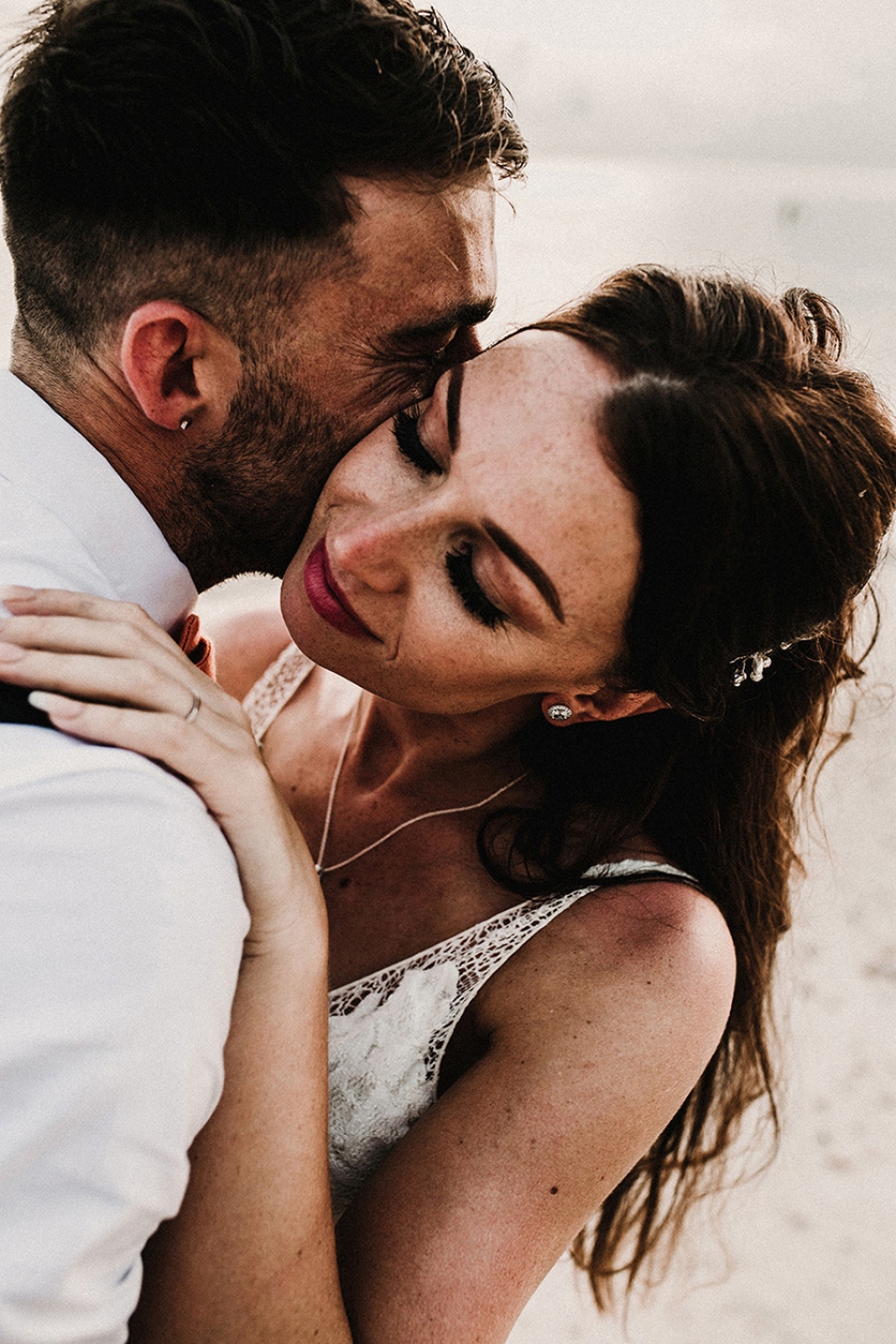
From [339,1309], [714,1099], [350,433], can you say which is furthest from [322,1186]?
[714,1099]

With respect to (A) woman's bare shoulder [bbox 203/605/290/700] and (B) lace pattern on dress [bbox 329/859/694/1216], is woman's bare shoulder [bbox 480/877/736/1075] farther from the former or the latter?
(A) woman's bare shoulder [bbox 203/605/290/700]

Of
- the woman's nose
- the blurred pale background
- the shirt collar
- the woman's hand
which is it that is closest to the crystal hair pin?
the woman's nose

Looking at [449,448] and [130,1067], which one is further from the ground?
[449,448]

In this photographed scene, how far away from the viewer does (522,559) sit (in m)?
1.52

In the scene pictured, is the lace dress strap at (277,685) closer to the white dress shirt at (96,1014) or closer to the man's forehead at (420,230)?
the man's forehead at (420,230)

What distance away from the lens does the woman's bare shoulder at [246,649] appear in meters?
2.55

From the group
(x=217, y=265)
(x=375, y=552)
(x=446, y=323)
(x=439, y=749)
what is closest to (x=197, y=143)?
(x=217, y=265)

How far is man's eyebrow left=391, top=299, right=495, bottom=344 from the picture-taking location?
1.67m

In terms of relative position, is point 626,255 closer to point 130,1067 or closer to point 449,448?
point 449,448

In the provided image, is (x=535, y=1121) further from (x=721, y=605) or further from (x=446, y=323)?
(x=446, y=323)

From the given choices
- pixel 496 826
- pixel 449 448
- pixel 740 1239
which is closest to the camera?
pixel 449 448

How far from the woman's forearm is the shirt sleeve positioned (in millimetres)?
189

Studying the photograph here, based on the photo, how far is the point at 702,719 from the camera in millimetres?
1854

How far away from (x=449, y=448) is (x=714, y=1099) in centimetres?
156
